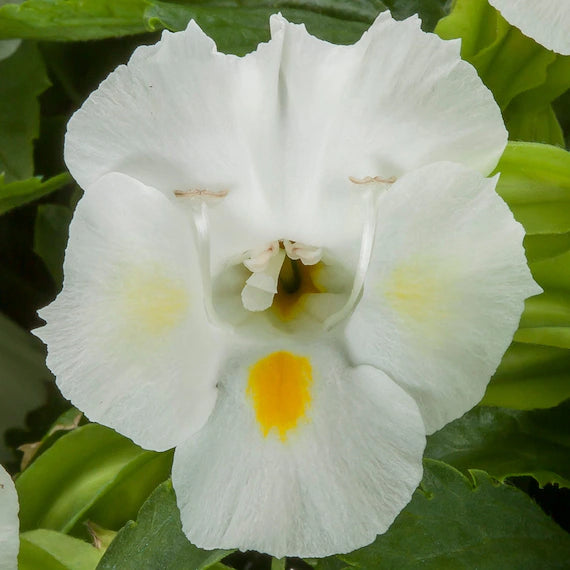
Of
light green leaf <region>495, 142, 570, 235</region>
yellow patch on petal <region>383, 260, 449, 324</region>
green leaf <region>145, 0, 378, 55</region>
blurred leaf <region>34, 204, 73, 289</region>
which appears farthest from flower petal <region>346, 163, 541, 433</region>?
blurred leaf <region>34, 204, 73, 289</region>

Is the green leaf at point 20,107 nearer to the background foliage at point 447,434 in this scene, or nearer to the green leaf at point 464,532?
the background foliage at point 447,434

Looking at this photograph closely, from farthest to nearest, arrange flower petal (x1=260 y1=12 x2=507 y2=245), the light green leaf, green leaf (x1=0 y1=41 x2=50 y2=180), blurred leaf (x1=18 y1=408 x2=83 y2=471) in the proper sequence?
green leaf (x1=0 y1=41 x2=50 y2=180), blurred leaf (x1=18 y1=408 x2=83 y2=471), the light green leaf, flower petal (x1=260 y1=12 x2=507 y2=245)

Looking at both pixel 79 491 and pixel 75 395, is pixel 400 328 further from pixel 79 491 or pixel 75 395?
pixel 79 491

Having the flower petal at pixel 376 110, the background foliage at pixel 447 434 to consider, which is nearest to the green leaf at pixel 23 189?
the background foliage at pixel 447 434

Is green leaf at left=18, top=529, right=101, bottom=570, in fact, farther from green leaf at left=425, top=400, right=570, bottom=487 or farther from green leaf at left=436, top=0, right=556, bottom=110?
green leaf at left=436, top=0, right=556, bottom=110

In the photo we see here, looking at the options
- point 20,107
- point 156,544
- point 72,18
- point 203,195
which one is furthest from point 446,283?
point 20,107
